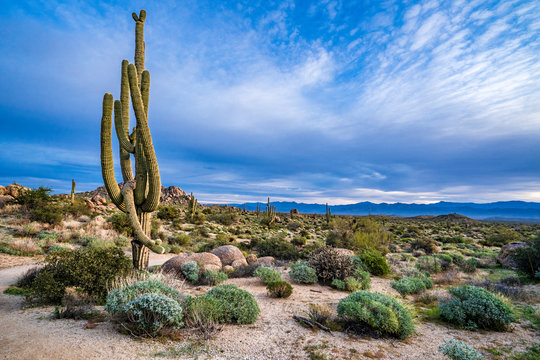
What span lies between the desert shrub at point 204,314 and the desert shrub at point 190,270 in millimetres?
3807

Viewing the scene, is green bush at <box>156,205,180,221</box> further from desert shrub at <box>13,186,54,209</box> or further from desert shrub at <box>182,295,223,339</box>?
desert shrub at <box>182,295,223,339</box>

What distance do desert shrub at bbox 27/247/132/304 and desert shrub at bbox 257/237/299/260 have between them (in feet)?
32.2

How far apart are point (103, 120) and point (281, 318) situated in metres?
7.40

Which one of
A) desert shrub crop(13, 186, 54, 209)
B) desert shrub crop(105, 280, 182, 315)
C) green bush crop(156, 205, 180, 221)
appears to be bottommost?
desert shrub crop(105, 280, 182, 315)

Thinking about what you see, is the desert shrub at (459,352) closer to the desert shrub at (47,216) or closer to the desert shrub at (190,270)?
the desert shrub at (190,270)

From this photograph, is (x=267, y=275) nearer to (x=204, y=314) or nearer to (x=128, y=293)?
(x=204, y=314)

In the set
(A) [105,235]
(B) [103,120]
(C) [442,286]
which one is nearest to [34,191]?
(A) [105,235]

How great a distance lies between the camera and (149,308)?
207 inches

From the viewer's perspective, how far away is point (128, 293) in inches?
231

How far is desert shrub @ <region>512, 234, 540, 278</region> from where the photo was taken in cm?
1179

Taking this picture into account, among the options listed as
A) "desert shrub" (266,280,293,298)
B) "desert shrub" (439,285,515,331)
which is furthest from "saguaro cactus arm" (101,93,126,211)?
"desert shrub" (439,285,515,331)

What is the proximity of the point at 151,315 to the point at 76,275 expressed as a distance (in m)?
3.18

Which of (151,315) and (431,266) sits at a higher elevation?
(151,315)

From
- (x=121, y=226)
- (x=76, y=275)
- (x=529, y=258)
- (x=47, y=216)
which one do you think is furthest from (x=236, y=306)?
(x=47, y=216)
